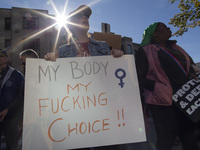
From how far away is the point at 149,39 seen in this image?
1746 millimetres

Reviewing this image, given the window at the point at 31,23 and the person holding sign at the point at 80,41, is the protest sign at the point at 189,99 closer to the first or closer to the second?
the person holding sign at the point at 80,41

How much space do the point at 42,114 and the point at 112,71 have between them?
2.27ft

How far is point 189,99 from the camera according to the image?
1.47 m

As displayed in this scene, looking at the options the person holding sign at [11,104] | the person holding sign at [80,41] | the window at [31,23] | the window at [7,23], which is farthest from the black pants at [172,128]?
the window at [7,23]

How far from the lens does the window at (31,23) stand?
1672 cm

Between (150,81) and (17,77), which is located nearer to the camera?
(150,81)

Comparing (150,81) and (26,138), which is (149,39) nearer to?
(150,81)

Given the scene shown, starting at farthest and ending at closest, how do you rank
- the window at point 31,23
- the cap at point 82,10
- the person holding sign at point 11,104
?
the window at point 31,23 < the person holding sign at point 11,104 < the cap at point 82,10

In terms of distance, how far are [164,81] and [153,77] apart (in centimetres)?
12

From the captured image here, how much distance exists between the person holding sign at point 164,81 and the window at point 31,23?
17770 mm

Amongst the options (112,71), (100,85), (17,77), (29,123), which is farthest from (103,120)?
(17,77)

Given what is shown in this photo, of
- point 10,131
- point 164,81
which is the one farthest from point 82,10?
point 10,131

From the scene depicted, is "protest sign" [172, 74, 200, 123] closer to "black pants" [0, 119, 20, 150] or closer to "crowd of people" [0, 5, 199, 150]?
"crowd of people" [0, 5, 199, 150]

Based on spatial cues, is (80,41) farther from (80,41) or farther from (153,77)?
(153,77)
